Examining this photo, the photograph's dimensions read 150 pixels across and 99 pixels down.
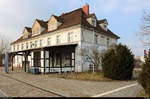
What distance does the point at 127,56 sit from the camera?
12.9m

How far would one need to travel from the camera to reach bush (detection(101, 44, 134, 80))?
1247 cm

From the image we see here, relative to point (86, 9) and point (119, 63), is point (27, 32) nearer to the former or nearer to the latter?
point (86, 9)

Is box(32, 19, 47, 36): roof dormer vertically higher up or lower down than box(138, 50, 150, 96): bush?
higher up

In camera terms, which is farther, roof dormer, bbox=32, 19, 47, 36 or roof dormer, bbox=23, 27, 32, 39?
roof dormer, bbox=23, 27, 32, 39

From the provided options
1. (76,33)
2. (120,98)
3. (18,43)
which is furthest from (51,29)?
(120,98)

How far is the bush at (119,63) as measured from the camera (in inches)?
491

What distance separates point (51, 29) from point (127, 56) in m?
18.3

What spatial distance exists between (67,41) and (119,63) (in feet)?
41.3

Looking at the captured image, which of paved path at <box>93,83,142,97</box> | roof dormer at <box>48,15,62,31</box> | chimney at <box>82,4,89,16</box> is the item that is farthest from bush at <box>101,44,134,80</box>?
chimney at <box>82,4,89,16</box>

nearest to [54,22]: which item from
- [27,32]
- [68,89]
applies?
[27,32]

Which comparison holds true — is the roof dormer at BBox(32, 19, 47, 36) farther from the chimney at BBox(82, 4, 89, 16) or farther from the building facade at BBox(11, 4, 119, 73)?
the chimney at BBox(82, 4, 89, 16)

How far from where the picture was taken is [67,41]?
23391mm

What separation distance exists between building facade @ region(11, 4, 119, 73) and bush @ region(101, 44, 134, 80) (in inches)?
303

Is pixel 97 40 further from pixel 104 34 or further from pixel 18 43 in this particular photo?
pixel 18 43
